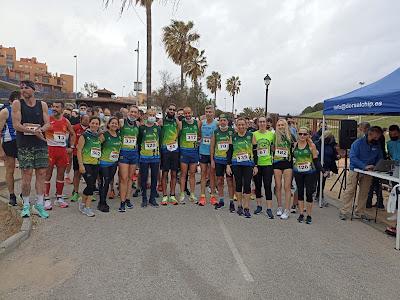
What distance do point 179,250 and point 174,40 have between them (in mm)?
30584

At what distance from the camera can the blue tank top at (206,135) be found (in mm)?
7707

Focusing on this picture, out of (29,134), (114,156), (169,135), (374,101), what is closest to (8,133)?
(29,134)

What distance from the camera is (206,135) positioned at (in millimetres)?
7777

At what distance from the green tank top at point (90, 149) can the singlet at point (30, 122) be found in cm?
75

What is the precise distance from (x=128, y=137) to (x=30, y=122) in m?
1.79

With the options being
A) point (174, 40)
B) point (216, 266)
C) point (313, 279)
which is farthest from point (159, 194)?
point (174, 40)

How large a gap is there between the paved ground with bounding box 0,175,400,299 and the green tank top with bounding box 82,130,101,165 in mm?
1022

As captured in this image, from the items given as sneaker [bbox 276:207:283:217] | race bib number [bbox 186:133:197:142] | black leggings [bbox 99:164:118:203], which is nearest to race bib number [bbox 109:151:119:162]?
black leggings [bbox 99:164:118:203]

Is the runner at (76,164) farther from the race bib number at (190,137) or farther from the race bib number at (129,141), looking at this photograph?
the race bib number at (190,137)

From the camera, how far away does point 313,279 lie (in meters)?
3.97

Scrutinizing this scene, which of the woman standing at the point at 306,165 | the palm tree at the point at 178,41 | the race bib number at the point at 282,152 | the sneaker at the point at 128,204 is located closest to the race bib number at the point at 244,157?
the race bib number at the point at 282,152

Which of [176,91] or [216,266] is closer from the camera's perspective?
[216,266]

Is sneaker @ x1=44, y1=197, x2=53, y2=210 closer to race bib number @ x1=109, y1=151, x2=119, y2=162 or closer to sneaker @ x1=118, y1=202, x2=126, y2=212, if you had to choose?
sneaker @ x1=118, y1=202, x2=126, y2=212

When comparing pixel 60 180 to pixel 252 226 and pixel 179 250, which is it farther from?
pixel 252 226
